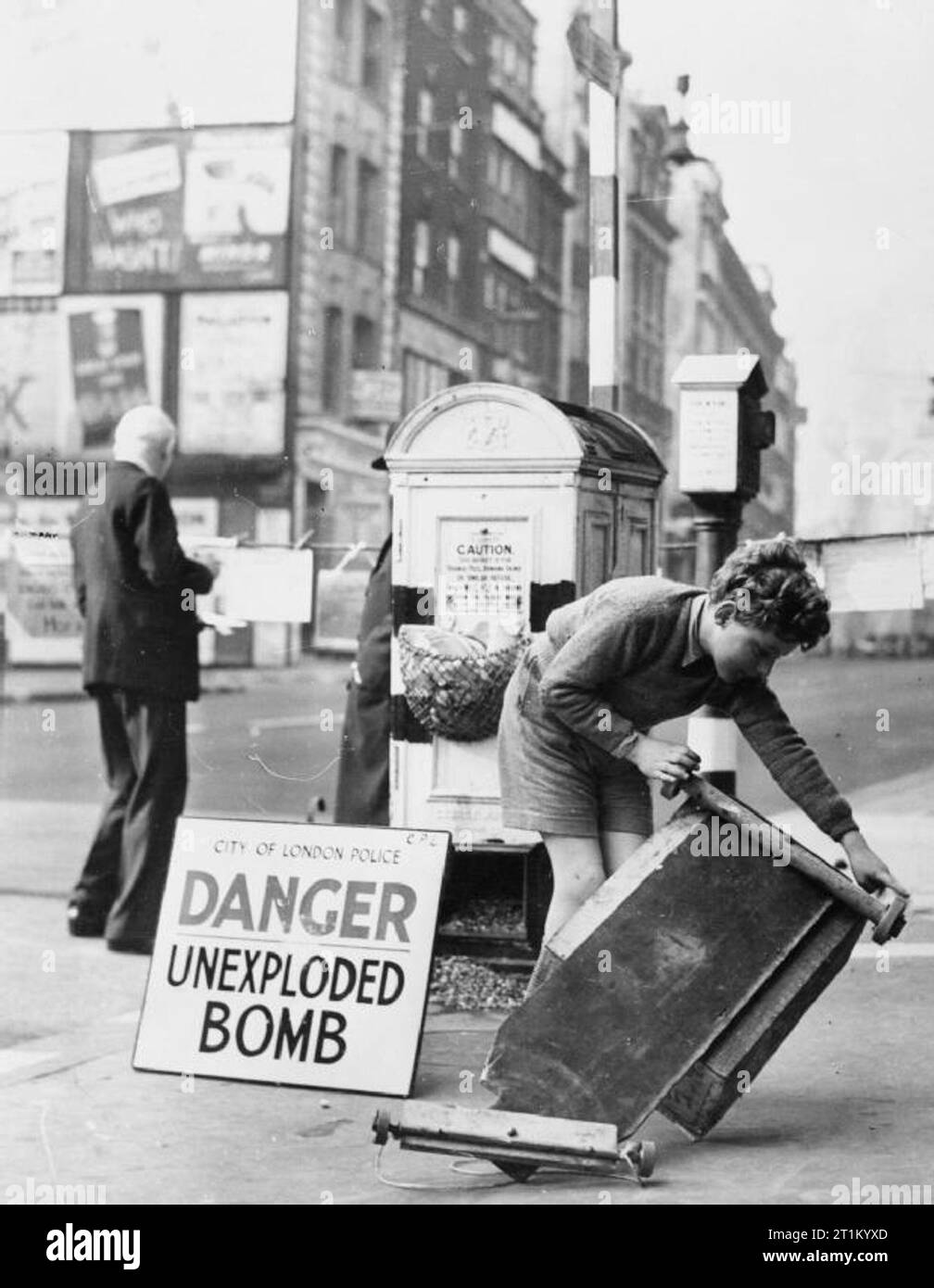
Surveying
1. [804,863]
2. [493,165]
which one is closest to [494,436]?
[804,863]

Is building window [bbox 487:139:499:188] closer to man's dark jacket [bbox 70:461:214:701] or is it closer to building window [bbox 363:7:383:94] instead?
building window [bbox 363:7:383:94]

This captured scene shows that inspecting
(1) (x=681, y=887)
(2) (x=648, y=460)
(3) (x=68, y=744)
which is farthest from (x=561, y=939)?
(3) (x=68, y=744)

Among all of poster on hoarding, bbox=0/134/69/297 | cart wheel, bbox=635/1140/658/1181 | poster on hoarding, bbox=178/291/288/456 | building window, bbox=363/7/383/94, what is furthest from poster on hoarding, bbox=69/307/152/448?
cart wheel, bbox=635/1140/658/1181

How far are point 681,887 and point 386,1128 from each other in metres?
0.85

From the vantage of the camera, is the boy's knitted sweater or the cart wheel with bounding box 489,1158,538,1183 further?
the boy's knitted sweater

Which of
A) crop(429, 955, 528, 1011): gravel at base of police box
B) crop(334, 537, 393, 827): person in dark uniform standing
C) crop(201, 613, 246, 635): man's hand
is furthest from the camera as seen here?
crop(201, 613, 246, 635): man's hand

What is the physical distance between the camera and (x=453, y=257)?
33.6 feet

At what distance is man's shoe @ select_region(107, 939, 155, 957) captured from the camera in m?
7.23

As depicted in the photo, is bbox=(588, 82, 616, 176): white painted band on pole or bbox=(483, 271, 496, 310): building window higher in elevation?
bbox=(588, 82, 616, 176): white painted band on pole

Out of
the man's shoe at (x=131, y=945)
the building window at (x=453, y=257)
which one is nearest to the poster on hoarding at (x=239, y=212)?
the building window at (x=453, y=257)

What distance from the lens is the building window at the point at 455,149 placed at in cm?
913

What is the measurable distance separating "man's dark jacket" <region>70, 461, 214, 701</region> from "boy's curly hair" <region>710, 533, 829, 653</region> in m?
3.10

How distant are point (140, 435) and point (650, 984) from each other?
135 inches

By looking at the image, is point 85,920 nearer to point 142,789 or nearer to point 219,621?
point 142,789
